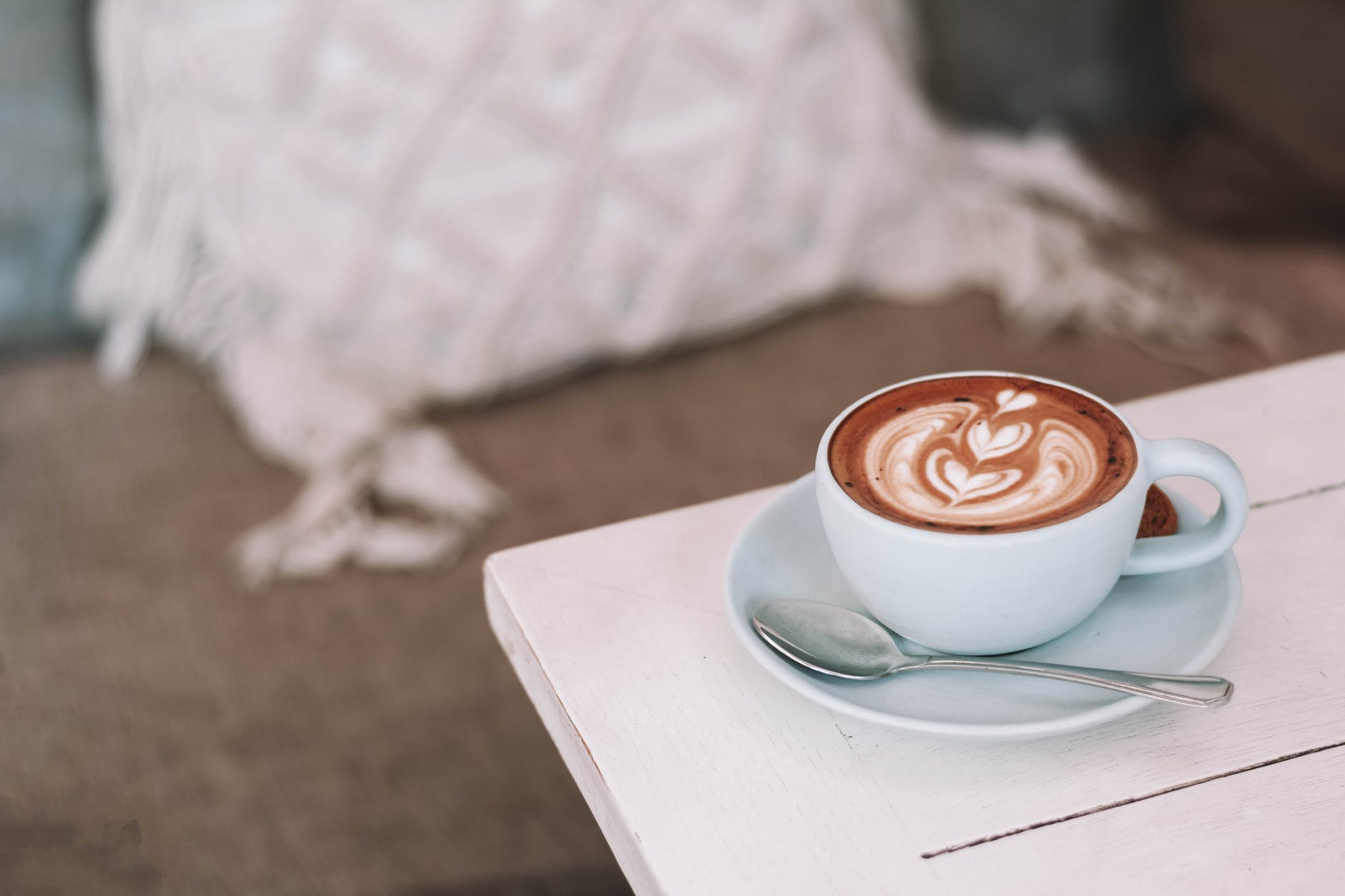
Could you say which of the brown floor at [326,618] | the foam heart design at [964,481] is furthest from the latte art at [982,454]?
the brown floor at [326,618]

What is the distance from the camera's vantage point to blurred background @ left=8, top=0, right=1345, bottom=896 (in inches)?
28.4

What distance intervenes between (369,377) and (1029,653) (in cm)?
67

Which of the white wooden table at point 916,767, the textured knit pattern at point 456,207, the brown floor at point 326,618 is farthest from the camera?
the textured knit pattern at point 456,207

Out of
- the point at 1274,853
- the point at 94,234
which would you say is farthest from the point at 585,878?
the point at 94,234

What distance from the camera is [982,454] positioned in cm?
43

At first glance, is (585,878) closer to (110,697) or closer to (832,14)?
(110,697)

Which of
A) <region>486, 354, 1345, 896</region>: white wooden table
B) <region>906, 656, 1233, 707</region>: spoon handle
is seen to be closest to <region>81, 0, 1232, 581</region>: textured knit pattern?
<region>486, 354, 1345, 896</region>: white wooden table

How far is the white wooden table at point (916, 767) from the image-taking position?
0.37 m

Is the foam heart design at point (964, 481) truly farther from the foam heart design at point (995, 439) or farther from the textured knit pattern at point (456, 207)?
the textured knit pattern at point (456, 207)

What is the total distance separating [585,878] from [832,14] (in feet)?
2.27

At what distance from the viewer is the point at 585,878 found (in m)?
0.73

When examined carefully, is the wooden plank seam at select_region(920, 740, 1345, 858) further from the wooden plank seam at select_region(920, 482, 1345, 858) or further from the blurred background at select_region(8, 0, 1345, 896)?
the blurred background at select_region(8, 0, 1345, 896)

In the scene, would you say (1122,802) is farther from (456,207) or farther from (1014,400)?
(456,207)

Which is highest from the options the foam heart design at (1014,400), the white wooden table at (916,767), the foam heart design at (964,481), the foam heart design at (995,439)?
the foam heart design at (1014,400)
